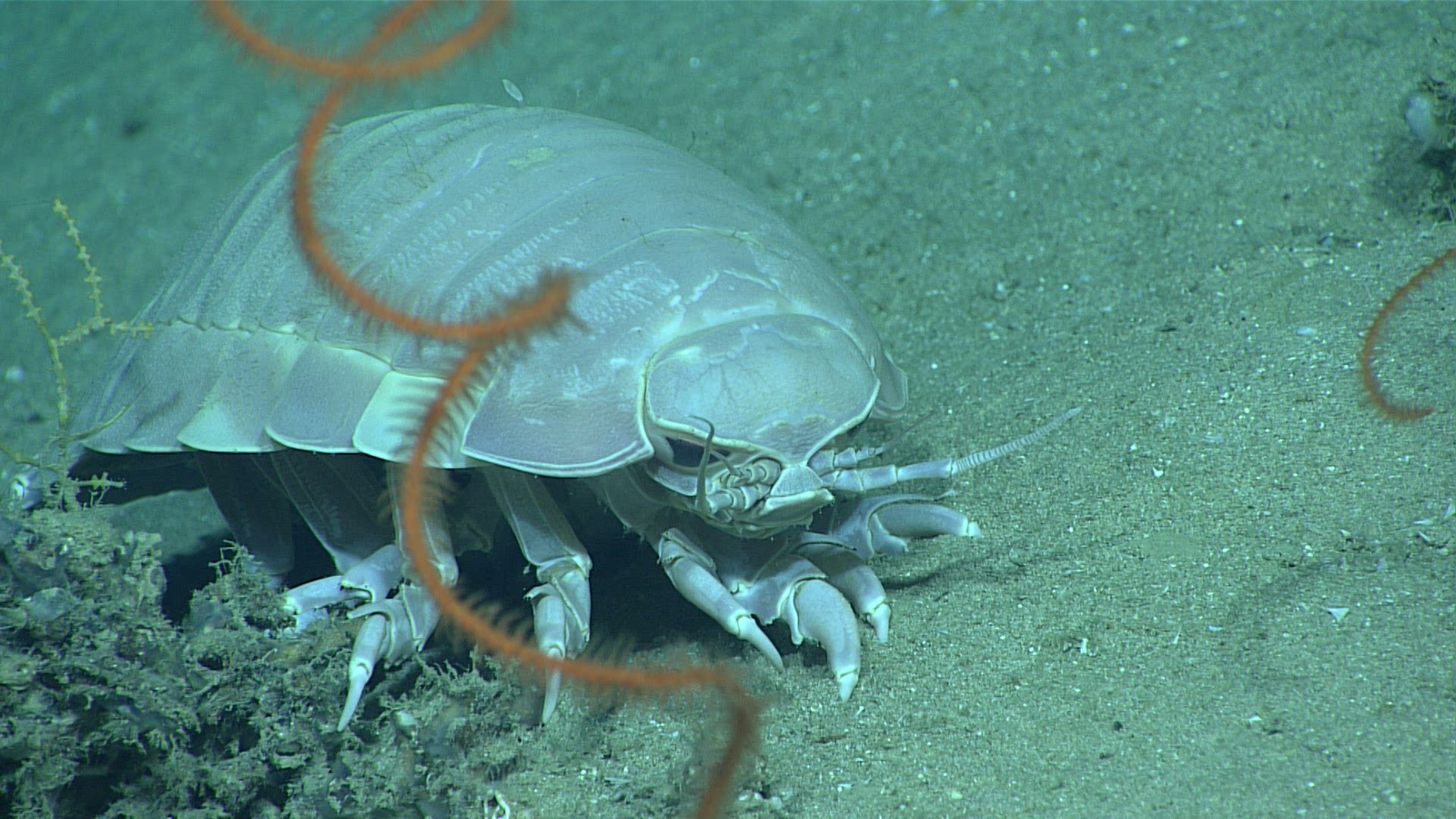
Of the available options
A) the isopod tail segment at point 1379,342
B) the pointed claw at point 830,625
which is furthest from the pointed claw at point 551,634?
the isopod tail segment at point 1379,342

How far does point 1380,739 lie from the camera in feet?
6.48

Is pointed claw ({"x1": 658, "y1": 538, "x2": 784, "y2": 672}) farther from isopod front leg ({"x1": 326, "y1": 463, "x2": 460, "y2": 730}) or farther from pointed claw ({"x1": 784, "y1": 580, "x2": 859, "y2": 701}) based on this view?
isopod front leg ({"x1": 326, "y1": 463, "x2": 460, "y2": 730})

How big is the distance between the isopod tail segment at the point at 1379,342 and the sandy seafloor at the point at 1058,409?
0.04m

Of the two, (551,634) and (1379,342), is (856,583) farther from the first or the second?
(1379,342)

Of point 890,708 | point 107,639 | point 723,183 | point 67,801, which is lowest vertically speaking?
point 890,708

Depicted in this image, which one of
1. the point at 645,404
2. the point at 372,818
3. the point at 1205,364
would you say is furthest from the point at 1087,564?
the point at 372,818

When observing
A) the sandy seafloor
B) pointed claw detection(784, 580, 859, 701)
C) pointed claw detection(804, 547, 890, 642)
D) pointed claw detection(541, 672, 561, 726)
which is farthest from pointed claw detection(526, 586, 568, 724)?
pointed claw detection(804, 547, 890, 642)

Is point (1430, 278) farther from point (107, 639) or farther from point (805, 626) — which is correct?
point (107, 639)

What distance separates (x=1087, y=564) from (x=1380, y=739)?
2.54 feet

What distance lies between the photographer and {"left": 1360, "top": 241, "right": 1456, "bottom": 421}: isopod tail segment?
2.71m

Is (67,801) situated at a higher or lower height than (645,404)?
lower

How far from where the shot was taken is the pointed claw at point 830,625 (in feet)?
7.90

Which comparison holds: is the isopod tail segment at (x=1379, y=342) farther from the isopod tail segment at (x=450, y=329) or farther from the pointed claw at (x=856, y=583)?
the isopod tail segment at (x=450, y=329)

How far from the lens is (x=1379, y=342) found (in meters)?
2.94
